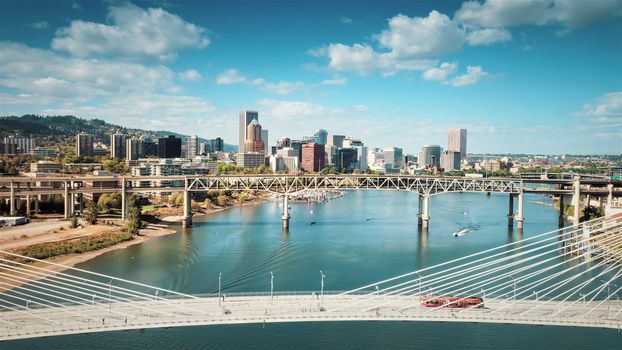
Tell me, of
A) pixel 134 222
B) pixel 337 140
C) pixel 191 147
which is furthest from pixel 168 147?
pixel 337 140

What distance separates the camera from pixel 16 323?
12.2m

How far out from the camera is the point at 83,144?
3533 inches

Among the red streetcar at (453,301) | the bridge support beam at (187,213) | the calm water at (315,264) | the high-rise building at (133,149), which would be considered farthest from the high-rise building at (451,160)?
the red streetcar at (453,301)

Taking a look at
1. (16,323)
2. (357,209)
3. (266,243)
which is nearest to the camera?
(16,323)

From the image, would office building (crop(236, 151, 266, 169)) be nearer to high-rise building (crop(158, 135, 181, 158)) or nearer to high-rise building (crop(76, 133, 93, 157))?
high-rise building (crop(158, 135, 181, 158))

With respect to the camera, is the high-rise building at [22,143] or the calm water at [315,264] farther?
the high-rise building at [22,143]

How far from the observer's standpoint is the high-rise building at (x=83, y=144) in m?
88.6

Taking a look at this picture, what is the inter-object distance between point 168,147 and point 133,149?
11.4m

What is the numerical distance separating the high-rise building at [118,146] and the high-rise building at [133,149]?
1.27 m

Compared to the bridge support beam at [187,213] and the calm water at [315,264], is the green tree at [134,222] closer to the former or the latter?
the calm water at [315,264]

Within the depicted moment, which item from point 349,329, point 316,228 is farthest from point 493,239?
point 349,329

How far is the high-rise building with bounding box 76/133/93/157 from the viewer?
3489 inches

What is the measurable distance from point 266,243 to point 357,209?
2371 cm

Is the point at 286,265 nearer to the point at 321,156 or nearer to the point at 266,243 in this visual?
the point at 266,243
